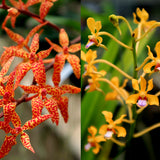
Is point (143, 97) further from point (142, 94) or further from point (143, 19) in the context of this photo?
point (143, 19)

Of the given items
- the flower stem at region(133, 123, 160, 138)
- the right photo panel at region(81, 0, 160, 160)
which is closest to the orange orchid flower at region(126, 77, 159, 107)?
the right photo panel at region(81, 0, 160, 160)

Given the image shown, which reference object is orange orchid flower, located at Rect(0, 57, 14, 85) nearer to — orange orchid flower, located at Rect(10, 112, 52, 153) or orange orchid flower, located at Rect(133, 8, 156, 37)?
orange orchid flower, located at Rect(10, 112, 52, 153)

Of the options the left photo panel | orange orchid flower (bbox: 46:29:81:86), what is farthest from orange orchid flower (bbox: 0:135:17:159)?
orange orchid flower (bbox: 46:29:81:86)

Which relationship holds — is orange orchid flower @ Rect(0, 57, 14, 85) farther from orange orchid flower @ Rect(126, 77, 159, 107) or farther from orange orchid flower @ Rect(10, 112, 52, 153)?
orange orchid flower @ Rect(126, 77, 159, 107)

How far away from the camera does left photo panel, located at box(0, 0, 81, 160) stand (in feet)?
1.14

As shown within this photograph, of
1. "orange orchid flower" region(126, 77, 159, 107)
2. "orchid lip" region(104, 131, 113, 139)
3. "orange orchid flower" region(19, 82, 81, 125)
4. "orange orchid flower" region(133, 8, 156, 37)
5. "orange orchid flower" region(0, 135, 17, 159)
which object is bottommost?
"orchid lip" region(104, 131, 113, 139)

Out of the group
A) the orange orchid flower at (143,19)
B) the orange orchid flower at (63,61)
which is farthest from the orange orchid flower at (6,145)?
the orange orchid flower at (143,19)

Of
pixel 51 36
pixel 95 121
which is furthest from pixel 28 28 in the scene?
pixel 95 121

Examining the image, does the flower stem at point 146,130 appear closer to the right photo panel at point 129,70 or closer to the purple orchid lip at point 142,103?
A: the right photo panel at point 129,70

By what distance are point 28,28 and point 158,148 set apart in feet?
2.15

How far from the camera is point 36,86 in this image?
381 millimetres

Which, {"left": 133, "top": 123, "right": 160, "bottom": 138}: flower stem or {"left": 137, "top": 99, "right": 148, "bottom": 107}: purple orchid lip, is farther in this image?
{"left": 133, "top": 123, "right": 160, "bottom": 138}: flower stem

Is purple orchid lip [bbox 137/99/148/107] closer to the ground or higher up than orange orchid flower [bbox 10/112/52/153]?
higher up

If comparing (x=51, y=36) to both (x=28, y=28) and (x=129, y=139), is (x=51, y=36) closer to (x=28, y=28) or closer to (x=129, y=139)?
(x=28, y=28)
